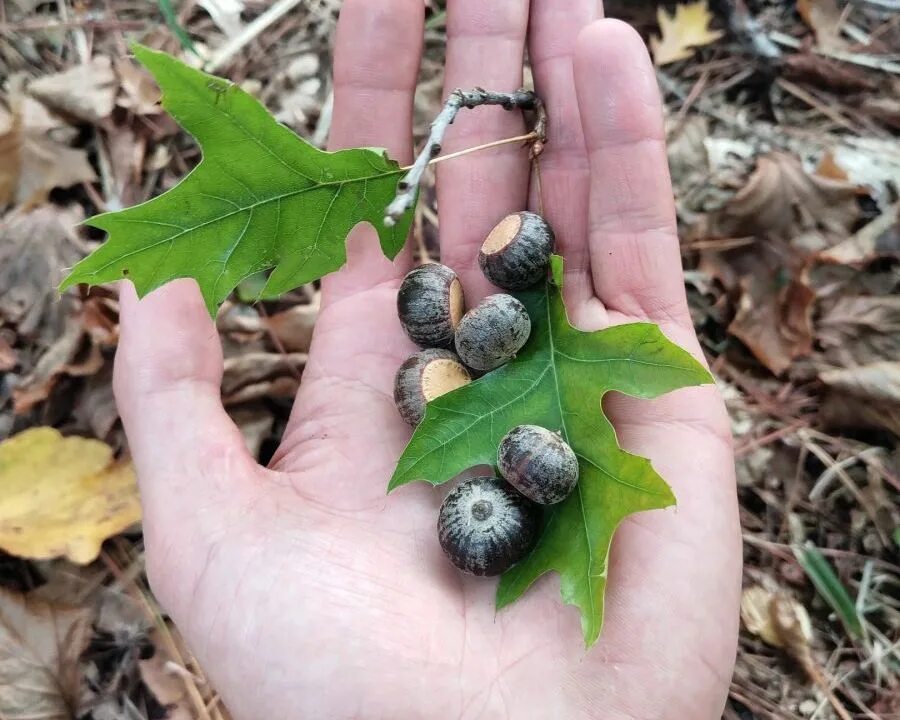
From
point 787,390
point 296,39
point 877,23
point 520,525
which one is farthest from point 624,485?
point 877,23

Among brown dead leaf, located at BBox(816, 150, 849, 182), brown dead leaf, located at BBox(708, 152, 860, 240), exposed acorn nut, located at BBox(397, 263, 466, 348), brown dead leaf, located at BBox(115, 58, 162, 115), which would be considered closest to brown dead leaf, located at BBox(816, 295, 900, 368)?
brown dead leaf, located at BBox(708, 152, 860, 240)

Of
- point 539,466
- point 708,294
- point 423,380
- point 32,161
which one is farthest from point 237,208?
point 708,294

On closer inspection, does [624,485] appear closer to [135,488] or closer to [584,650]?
[584,650]

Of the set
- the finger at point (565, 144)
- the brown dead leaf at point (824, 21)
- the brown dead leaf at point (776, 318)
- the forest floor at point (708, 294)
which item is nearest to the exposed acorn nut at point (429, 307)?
the finger at point (565, 144)

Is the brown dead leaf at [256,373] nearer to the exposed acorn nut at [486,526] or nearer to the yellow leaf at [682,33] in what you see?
the exposed acorn nut at [486,526]

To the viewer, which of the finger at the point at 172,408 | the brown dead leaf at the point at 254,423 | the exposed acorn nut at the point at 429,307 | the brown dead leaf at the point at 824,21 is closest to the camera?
the finger at the point at 172,408

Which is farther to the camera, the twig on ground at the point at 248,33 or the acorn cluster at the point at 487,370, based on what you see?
the twig on ground at the point at 248,33

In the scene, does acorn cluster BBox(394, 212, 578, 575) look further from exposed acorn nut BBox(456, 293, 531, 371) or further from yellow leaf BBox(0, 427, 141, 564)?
yellow leaf BBox(0, 427, 141, 564)
